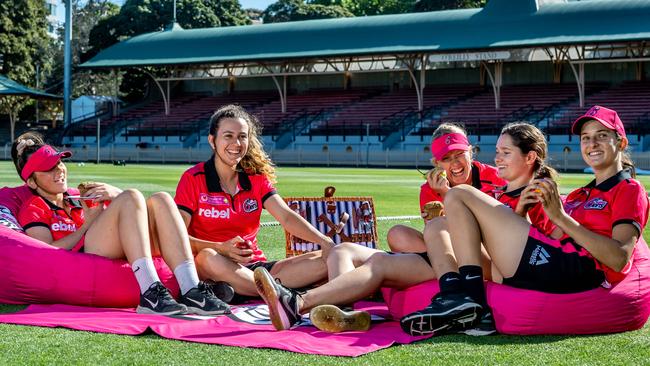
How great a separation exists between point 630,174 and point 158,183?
19.3 m

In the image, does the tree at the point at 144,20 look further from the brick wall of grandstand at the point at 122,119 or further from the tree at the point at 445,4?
the tree at the point at 445,4

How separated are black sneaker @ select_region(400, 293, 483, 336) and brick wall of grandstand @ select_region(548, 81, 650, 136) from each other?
1297 inches

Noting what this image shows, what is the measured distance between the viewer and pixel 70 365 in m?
4.63

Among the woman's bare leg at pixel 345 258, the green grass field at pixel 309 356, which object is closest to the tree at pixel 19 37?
the woman's bare leg at pixel 345 258

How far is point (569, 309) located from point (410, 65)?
1651 inches

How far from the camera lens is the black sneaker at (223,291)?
6523 mm

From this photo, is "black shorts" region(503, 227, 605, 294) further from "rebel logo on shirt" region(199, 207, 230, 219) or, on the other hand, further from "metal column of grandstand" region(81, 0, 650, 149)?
"metal column of grandstand" region(81, 0, 650, 149)

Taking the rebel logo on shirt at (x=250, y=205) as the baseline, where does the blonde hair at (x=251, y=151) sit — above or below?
above

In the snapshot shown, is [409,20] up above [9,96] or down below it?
above

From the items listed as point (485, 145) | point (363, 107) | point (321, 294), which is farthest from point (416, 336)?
point (363, 107)

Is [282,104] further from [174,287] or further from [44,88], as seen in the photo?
[174,287]

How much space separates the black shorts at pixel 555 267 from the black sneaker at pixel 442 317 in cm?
38

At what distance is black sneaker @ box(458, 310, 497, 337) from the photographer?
548 cm

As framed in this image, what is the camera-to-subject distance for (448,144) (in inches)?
263
